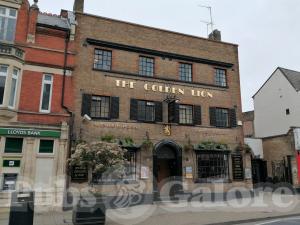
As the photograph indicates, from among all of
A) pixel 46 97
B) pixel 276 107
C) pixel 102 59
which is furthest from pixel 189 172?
pixel 276 107

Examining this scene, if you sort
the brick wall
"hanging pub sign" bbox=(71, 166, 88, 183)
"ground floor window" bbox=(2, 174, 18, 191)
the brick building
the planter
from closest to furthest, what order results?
the planter, "ground floor window" bbox=(2, 174, 18, 191), the brick building, "hanging pub sign" bbox=(71, 166, 88, 183), the brick wall

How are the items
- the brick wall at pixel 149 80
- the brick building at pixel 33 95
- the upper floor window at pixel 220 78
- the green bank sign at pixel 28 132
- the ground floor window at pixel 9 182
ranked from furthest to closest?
the upper floor window at pixel 220 78 → the brick wall at pixel 149 80 → the brick building at pixel 33 95 → the green bank sign at pixel 28 132 → the ground floor window at pixel 9 182

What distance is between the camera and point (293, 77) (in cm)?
2616

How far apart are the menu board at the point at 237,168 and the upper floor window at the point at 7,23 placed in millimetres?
15138

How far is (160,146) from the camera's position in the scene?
1714 centimetres

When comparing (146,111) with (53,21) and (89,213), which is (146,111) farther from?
(89,213)

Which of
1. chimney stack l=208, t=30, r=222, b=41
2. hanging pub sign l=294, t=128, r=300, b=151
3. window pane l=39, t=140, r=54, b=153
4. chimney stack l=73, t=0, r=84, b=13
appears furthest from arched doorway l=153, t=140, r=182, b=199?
hanging pub sign l=294, t=128, r=300, b=151

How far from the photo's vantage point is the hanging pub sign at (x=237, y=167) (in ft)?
61.7

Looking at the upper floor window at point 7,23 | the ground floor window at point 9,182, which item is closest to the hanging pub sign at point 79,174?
the ground floor window at point 9,182

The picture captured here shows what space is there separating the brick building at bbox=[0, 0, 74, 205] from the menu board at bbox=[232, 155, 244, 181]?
10.8 meters

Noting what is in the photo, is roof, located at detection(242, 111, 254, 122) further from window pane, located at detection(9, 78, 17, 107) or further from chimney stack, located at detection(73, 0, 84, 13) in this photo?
window pane, located at detection(9, 78, 17, 107)

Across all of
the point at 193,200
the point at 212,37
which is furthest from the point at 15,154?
the point at 212,37

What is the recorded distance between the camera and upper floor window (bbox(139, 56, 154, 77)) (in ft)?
58.8

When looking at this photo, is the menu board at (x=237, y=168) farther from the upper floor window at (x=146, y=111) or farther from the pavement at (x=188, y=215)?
the upper floor window at (x=146, y=111)
